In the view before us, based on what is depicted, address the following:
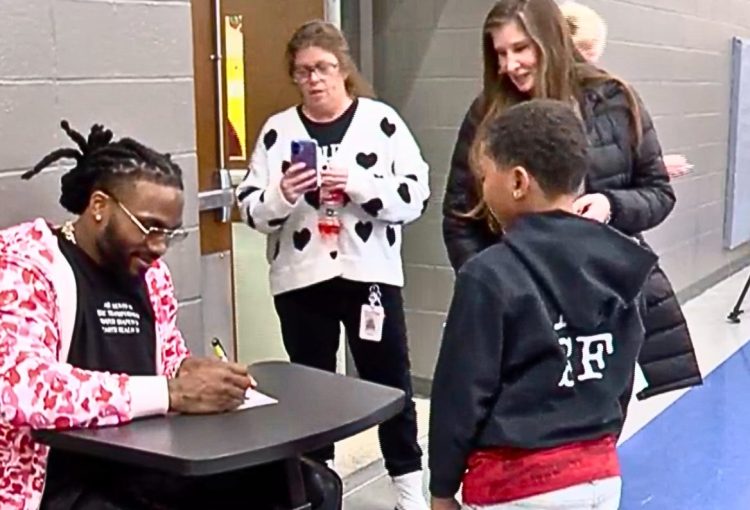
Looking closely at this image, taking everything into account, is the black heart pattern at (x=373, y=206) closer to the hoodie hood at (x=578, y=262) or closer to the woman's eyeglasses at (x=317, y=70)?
the woman's eyeglasses at (x=317, y=70)

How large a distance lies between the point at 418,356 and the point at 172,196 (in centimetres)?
258

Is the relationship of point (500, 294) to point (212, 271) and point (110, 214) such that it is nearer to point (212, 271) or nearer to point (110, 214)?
point (110, 214)

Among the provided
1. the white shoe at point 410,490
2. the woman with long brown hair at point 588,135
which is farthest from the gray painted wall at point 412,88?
the white shoe at point 410,490

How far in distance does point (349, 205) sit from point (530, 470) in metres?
1.22

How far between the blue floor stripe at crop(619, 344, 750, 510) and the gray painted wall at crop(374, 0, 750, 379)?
0.97 m

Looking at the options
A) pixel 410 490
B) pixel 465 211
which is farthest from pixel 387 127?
pixel 410 490

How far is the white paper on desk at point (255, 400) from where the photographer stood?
1786 mm

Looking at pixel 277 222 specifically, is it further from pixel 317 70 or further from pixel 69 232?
pixel 69 232

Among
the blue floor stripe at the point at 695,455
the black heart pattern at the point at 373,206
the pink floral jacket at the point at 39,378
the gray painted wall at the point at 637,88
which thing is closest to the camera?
the pink floral jacket at the point at 39,378

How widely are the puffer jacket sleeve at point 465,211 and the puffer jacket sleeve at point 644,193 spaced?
0.30 m

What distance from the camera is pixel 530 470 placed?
1.79 m

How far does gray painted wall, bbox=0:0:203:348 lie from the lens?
212 cm

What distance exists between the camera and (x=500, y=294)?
68.2 inches

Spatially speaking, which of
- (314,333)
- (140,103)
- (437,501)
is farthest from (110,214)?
(314,333)
